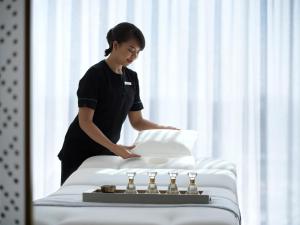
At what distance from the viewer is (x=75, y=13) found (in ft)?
14.6

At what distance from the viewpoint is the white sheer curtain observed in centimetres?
419

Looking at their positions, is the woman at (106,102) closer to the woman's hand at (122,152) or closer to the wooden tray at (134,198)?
the woman's hand at (122,152)

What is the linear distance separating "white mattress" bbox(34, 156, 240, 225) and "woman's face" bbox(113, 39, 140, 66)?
1.74 feet

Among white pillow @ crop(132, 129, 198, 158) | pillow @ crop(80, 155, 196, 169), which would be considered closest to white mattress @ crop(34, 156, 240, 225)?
pillow @ crop(80, 155, 196, 169)

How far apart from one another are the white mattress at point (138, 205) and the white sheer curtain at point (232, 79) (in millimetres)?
1176

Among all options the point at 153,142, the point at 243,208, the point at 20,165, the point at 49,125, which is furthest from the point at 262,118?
the point at 20,165

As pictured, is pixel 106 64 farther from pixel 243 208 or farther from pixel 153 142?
pixel 243 208

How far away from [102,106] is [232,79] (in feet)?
4.52

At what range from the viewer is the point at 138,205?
2.13 meters

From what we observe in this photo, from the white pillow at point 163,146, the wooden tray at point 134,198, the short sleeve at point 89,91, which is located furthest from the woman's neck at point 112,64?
the wooden tray at point 134,198

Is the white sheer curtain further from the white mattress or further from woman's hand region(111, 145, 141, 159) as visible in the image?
woman's hand region(111, 145, 141, 159)

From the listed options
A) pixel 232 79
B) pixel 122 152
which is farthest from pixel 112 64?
pixel 232 79

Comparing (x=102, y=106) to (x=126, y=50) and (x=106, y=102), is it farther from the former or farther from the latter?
(x=126, y=50)

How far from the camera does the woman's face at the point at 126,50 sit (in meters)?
3.09
